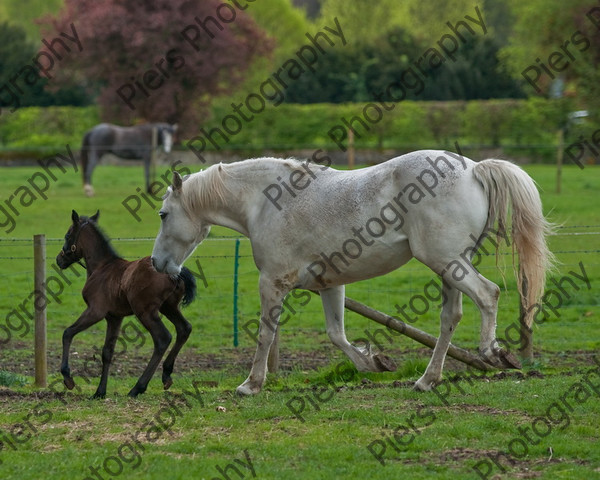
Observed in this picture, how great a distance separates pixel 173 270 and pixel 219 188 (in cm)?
76

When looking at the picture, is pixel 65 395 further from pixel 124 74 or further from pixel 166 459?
pixel 124 74

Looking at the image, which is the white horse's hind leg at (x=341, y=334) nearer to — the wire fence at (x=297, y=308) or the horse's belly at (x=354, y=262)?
the horse's belly at (x=354, y=262)

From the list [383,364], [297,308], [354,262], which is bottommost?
[297,308]

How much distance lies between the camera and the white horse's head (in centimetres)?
788

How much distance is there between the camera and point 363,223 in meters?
7.27

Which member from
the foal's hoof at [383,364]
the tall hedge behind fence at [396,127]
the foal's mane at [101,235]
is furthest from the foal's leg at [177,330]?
the tall hedge behind fence at [396,127]

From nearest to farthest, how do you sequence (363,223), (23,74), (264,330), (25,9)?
(363,223), (264,330), (23,74), (25,9)

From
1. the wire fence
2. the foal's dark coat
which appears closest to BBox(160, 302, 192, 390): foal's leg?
the foal's dark coat

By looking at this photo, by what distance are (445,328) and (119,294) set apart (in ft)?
8.72

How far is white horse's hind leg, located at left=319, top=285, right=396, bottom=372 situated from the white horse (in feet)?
0.04

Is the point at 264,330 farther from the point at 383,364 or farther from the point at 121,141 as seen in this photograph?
the point at 121,141

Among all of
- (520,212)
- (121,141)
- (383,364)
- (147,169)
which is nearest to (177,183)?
(383,364)

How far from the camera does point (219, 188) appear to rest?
25.6 ft

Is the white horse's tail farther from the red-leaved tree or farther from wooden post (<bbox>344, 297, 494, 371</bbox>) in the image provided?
the red-leaved tree
